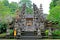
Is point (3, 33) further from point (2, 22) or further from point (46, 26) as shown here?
point (46, 26)

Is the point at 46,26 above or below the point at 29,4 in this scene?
below

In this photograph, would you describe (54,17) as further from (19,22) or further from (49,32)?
(19,22)

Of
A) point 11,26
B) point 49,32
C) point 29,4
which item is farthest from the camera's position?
point 29,4

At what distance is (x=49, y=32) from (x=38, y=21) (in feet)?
11.1

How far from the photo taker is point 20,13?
3027 cm

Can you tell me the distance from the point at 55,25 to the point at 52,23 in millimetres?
559

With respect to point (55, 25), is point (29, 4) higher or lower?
higher

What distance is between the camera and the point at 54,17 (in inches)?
1141

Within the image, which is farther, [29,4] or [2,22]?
[29,4]

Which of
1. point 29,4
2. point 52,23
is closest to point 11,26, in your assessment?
point 52,23

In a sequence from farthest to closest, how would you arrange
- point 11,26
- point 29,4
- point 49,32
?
point 29,4
point 11,26
point 49,32

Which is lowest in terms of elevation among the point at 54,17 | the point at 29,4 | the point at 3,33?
the point at 3,33

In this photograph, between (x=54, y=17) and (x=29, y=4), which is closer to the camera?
(x=54, y=17)

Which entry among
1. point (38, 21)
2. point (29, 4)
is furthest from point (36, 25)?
point (29, 4)
